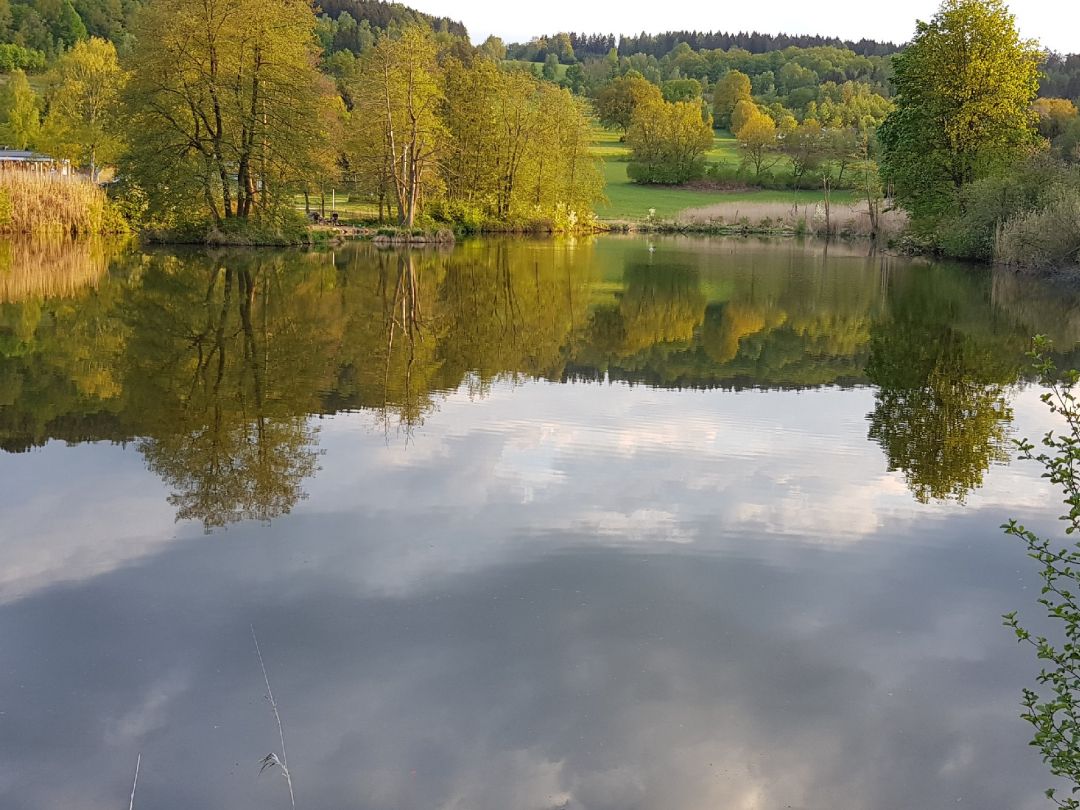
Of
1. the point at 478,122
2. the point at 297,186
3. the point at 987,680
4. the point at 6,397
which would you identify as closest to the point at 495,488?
the point at 987,680

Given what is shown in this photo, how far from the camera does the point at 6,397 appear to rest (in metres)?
10.9

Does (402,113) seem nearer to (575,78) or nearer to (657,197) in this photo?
(657,197)

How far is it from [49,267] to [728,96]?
112 m

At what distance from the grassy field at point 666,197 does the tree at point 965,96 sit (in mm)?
30765

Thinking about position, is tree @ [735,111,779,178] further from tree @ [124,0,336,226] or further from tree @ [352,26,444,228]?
tree @ [124,0,336,226]

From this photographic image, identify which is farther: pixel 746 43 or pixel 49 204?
pixel 746 43

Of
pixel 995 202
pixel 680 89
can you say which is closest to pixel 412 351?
pixel 995 202

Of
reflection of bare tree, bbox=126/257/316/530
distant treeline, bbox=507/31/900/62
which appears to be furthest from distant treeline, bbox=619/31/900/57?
reflection of bare tree, bbox=126/257/316/530

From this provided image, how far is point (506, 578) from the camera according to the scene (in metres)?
6.27

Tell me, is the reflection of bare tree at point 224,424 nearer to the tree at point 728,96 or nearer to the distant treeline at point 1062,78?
the distant treeline at point 1062,78

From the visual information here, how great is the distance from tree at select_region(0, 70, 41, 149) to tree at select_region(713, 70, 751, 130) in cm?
8051

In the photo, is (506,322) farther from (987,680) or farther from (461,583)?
(987,680)

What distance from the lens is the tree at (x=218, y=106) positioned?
35.6 metres

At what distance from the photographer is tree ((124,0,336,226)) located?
35.6 metres
